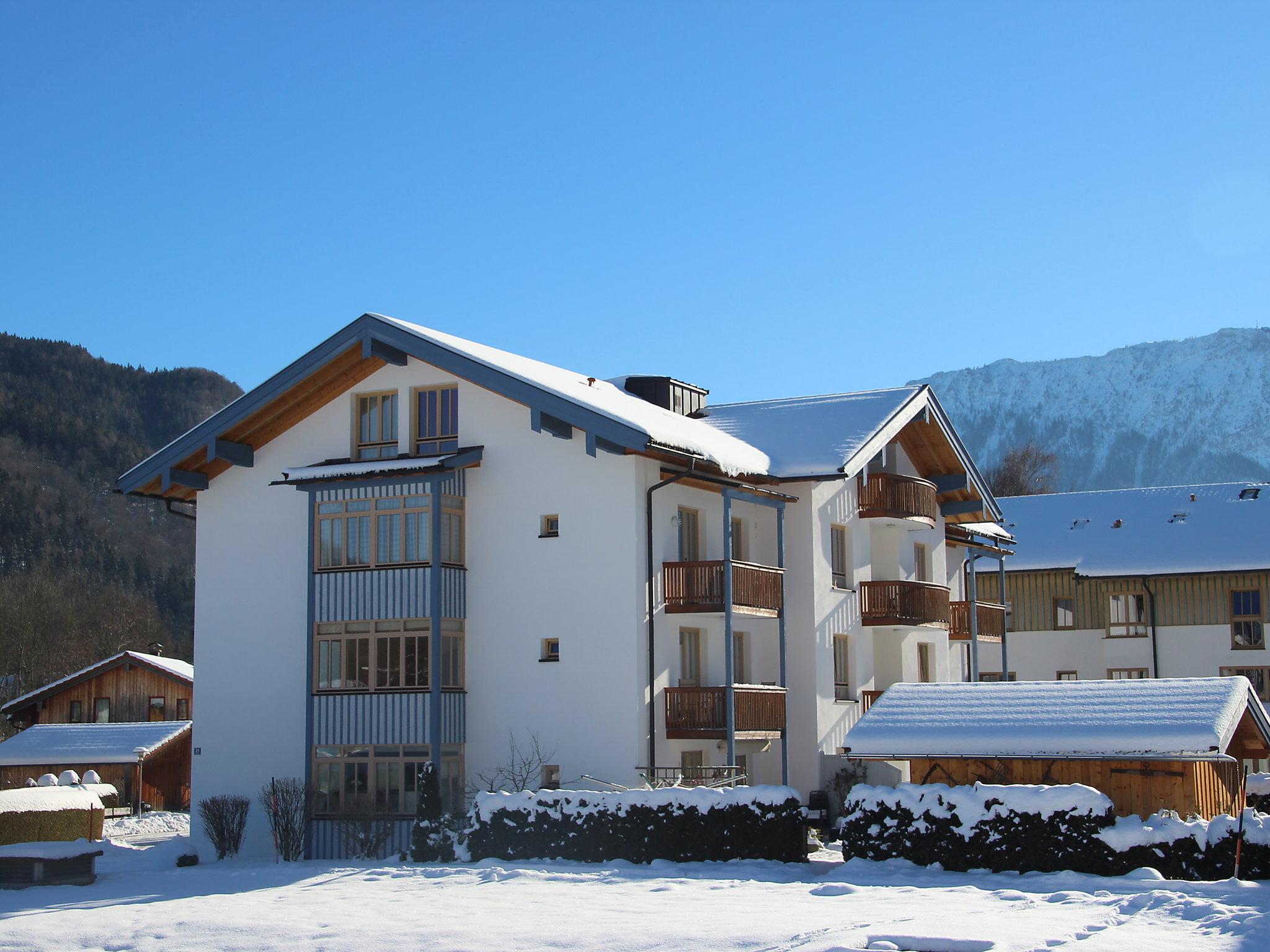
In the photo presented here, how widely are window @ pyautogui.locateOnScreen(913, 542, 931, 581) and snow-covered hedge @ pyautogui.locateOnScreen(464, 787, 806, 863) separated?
599 inches

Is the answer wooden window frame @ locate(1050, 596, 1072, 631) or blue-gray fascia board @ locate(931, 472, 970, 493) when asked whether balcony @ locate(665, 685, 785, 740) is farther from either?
wooden window frame @ locate(1050, 596, 1072, 631)

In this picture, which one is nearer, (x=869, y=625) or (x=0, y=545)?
(x=869, y=625)

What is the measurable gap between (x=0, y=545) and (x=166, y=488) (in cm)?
7699

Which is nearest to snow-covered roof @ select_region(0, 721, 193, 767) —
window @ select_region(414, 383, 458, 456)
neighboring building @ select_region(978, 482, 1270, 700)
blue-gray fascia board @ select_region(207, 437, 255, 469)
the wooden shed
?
blue-gray fascia board @ select_region(207, 437, 255, 469)

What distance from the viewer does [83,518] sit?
107000 millimetres

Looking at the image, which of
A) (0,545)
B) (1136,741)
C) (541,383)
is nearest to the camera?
(1136,741)

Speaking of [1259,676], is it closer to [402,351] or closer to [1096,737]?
[1096,737]

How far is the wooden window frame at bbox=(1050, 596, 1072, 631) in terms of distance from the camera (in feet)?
151

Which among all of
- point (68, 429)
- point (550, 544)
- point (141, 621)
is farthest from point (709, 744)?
point (68, 429)

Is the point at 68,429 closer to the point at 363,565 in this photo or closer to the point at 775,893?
the point at 363,565

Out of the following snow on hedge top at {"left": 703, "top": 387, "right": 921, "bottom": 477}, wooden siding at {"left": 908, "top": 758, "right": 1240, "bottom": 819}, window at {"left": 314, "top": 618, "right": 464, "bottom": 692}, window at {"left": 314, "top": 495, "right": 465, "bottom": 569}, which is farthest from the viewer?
snow on hedge top at {"left": 703, "top": 387, "right": 921, "bottom": 477}

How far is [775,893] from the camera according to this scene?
1952 centimetres

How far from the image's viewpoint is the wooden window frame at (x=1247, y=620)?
4278 cm

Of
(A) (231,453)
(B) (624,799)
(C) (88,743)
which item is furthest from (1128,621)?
(C) (88,743)
